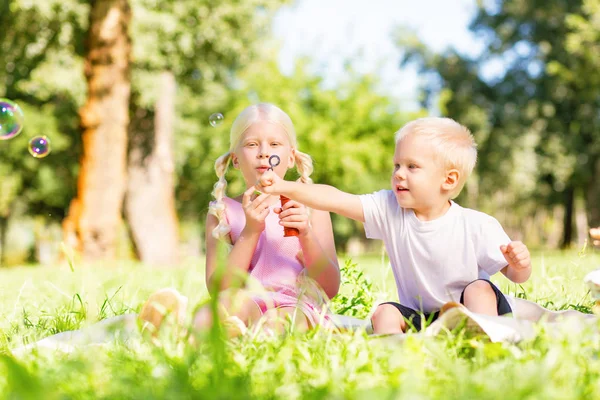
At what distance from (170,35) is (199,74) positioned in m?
2.97

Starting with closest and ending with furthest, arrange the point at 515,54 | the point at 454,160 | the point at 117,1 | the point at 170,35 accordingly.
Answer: the point at 454,160 < the point at 117,1 < the point at 170,35 < the point at 515,54

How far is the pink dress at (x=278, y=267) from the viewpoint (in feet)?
9.88

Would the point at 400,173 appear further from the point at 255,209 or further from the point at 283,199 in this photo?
the point at 255,209

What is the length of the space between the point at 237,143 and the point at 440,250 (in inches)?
40.8

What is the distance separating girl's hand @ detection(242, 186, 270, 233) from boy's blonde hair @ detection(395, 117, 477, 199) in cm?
62

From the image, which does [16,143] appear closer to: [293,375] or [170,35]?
[170,35]

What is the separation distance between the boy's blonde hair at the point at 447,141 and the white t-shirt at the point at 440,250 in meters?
0.17

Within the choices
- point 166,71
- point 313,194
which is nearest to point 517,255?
point 313,194

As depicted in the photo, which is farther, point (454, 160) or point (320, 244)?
point (320, 244)

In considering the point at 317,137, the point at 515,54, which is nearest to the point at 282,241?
the point at 317,137

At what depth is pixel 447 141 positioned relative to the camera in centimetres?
288

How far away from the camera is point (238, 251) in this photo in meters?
2.98

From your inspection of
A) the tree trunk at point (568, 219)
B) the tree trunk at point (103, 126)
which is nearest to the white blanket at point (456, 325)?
the tree trunk at point (103, 126)

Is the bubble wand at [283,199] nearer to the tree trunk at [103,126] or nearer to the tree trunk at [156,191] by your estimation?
the tree trunk at [103,126]
